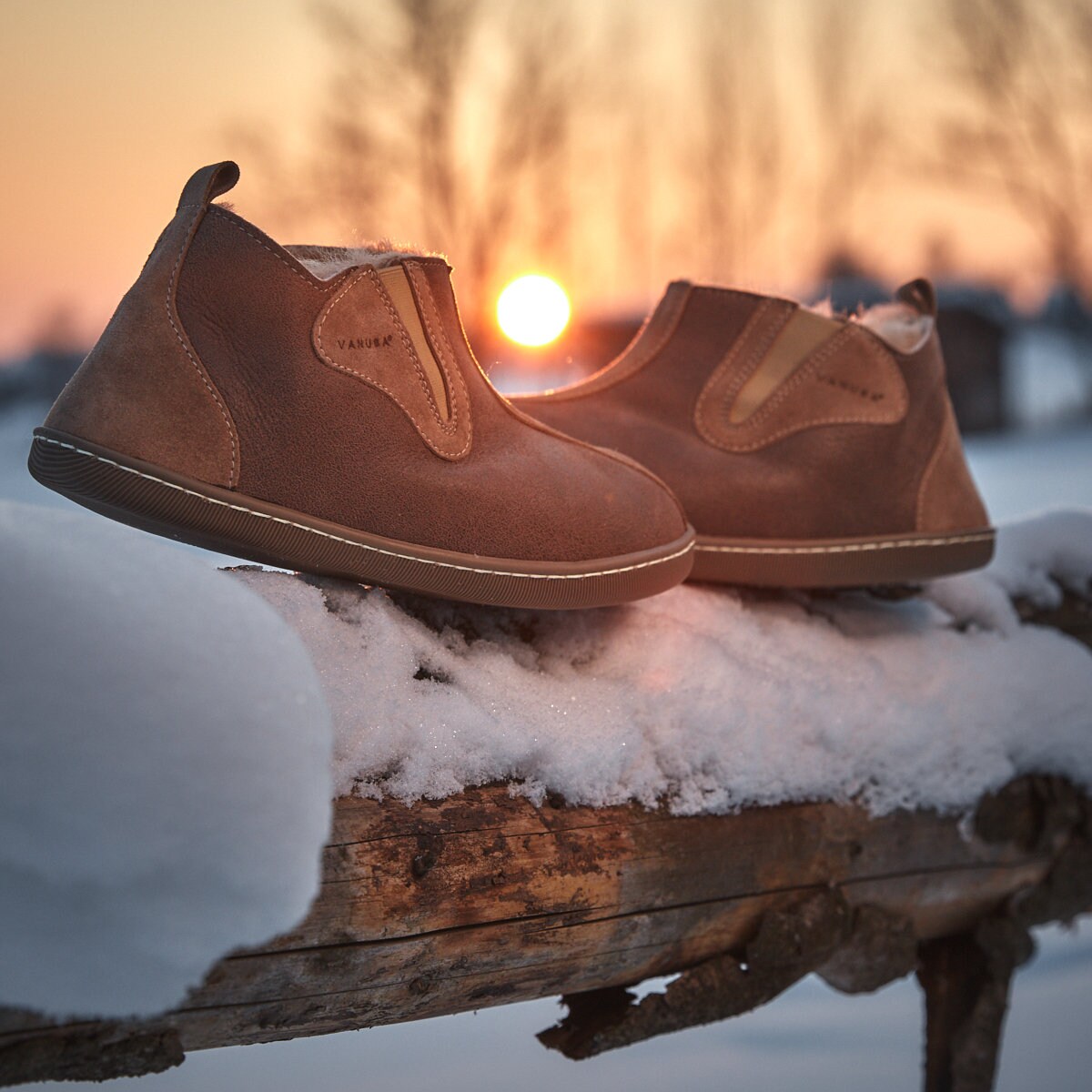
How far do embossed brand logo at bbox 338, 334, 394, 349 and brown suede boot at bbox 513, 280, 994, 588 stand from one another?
0.48 metres

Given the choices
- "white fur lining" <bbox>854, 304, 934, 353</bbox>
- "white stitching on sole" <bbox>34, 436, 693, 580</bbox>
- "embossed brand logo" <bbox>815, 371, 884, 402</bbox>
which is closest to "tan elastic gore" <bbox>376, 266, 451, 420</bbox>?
"white stitching on sole" <bbox>34, 436, 693, 580</bbox>

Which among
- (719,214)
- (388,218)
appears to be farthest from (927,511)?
(719,214)

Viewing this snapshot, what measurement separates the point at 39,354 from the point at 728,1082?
4.74 metres

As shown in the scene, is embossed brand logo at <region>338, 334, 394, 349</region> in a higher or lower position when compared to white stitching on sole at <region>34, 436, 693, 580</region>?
higher

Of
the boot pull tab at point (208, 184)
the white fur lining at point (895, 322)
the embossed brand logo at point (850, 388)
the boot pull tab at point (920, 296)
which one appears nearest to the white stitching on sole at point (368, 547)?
the boot pull tab at point (208, 184)

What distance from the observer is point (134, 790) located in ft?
2.59

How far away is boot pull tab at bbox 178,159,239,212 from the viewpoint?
1268 millimetres

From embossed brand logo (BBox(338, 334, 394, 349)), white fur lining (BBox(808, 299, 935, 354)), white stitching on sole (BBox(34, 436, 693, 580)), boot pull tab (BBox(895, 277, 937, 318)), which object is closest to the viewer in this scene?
white stitching on sole (BBox(34, 436, 693, 580))

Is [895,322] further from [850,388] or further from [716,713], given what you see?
[716,713]

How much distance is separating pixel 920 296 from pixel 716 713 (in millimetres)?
1026

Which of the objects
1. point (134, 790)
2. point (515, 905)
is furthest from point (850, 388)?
point (134, 790)

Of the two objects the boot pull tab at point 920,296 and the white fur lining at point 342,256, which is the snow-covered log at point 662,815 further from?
the boot pull tab at point 920,296

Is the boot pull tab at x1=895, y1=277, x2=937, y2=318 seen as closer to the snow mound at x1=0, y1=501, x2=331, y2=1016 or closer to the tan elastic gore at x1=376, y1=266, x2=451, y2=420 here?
the tan elastic gore at x1=376, y1=266, x2=451, y2=420

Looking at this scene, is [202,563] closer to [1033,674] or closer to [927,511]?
[927,511]
